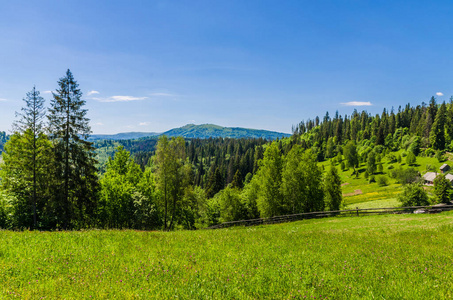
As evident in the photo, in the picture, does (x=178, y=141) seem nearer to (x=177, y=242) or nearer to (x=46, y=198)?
(x=46, y=198)

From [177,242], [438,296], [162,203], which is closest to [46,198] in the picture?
[162,203]

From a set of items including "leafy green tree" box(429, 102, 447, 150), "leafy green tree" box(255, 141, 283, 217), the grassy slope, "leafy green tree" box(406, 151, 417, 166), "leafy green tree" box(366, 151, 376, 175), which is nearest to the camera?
"leafy green tree" box(255, 141, 283, 217)

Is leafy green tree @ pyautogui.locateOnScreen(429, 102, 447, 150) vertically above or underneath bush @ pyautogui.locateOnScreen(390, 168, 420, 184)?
above

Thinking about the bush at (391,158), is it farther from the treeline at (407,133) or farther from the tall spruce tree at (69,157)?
the tall spruce tree at (69,157)

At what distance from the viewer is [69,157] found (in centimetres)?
2614

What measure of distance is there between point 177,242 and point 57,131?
881 inches

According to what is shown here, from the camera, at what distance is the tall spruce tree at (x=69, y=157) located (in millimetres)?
25625

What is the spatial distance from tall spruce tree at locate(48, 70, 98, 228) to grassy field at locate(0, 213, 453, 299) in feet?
52.3

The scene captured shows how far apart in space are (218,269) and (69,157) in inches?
991

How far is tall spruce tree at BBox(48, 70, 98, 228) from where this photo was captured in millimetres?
25625

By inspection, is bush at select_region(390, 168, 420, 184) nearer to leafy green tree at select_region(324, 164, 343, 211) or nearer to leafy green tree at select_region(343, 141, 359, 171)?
leafy green tree at select_region(343, 141, 359, 171)

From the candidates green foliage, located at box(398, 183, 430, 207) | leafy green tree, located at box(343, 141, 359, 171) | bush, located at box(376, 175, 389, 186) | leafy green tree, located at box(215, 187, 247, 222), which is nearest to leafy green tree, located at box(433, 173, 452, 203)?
green foliage, located at box(398, 183, 430, 207)

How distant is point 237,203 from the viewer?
2014 inches

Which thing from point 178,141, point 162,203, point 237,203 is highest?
point 178,141
